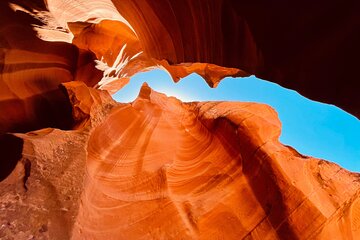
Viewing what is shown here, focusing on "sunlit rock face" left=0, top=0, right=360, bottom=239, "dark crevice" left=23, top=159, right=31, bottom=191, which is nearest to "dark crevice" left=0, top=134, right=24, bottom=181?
"sunlit rock face" left=0, top=0, right=360, bottom=239

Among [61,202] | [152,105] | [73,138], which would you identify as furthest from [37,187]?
[152,105]

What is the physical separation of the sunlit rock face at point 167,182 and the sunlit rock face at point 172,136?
0.03 m

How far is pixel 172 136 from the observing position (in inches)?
363

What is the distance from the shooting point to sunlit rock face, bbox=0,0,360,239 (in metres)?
3.32

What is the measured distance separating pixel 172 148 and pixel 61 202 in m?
4.10

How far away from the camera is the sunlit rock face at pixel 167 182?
4.82 m

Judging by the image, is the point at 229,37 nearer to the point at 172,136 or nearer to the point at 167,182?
the point at 167,182

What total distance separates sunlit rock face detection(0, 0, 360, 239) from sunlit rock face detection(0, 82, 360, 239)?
3 centimetres

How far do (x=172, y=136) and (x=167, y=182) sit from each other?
276 centimetres

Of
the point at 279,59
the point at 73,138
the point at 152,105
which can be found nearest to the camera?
the point at 279,59

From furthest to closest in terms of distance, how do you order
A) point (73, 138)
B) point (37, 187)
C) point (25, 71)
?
1. point (25, 71)
2. point (73, 138)
3. point (37, 187)

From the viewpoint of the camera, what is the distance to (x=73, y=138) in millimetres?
6359

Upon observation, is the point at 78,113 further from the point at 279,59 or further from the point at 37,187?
the point at 279,59

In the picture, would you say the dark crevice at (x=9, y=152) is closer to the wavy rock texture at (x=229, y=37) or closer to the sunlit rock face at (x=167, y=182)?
the sunlit rock face at (x=167, y=182)
